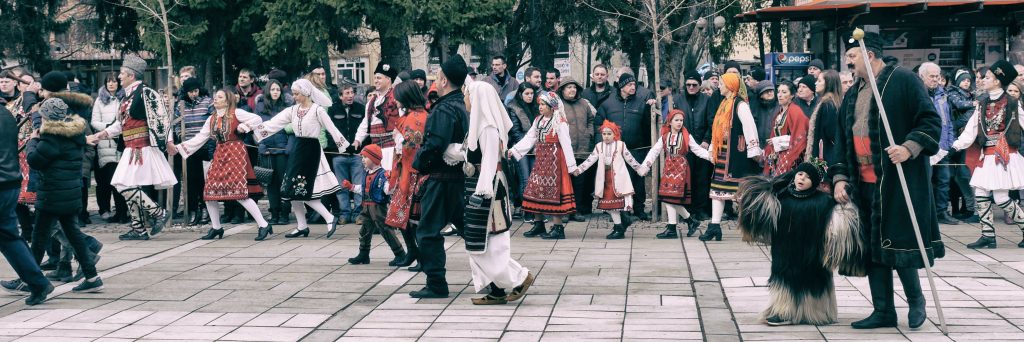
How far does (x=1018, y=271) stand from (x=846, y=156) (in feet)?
10.2

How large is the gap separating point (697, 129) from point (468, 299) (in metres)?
6.03

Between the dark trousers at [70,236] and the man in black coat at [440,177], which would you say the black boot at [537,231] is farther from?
the dark trousers at [70,236]

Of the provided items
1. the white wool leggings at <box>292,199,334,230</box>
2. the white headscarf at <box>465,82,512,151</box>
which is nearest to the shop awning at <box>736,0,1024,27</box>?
the white wool leggings at <box>292,199,334,230</box>

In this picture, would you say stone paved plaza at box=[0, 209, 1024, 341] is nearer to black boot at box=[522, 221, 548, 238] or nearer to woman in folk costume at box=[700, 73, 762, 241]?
woman in folk costume at box=[700, 73, 762, 241]

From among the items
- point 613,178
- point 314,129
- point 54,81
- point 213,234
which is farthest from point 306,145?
point 54,81

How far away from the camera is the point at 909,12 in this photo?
1769 centimetres

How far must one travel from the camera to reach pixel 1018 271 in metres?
9.59

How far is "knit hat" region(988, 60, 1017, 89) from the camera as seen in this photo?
458 inches

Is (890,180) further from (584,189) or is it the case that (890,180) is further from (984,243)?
(584,189)

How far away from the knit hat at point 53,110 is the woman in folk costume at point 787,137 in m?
6.13

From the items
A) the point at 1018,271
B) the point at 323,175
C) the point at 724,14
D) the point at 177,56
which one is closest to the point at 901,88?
the point at 1018,271

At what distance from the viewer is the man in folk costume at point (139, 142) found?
1250cm

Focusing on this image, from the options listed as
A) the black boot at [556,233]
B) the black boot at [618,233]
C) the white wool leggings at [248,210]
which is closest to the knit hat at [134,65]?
the white wool leggings at [248,210]

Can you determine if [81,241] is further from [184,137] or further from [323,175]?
[184,137]
